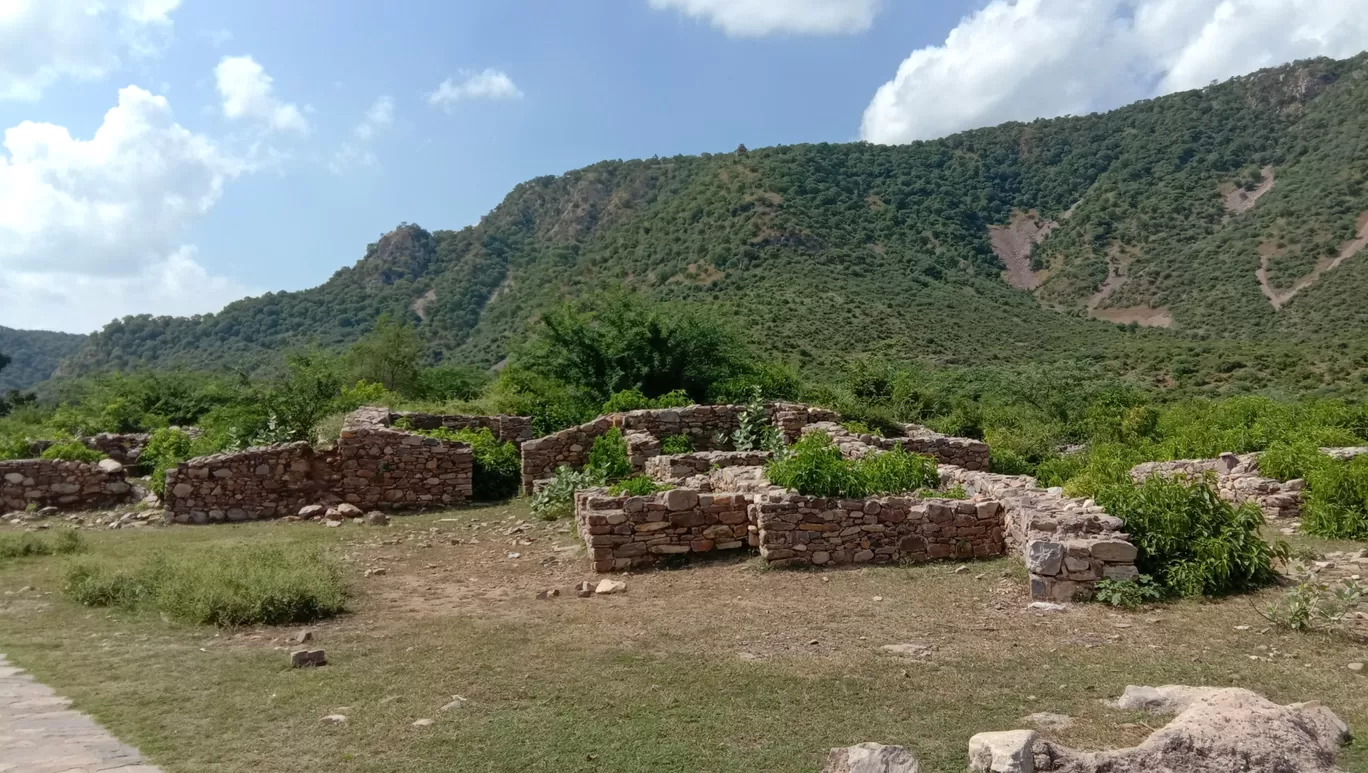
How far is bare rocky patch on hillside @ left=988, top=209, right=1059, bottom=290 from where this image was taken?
65.7 metres

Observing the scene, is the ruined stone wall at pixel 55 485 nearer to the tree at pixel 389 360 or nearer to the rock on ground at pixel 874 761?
the tree at pixel 389 360

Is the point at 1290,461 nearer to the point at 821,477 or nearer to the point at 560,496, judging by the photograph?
the point at 821,477

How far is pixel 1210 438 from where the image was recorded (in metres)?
15.1

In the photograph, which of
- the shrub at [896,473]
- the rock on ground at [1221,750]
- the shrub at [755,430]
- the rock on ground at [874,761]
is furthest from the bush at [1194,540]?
the shrub at [755,430]

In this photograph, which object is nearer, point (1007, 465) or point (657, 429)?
point (657, 429)

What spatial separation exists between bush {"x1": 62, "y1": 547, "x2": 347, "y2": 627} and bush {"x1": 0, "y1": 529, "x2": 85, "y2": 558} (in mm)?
2615

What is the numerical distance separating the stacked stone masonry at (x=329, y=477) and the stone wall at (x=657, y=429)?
1.30 m

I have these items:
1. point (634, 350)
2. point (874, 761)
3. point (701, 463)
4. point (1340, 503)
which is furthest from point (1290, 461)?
point (634, 350)

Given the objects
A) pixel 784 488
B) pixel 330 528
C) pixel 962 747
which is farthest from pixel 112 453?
pixel 962 747

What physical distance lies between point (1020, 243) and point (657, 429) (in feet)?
208

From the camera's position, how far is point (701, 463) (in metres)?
12.4

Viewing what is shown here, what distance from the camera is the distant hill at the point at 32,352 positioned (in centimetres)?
9500

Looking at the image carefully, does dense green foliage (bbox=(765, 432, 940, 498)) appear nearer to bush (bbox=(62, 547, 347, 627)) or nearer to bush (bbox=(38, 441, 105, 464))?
bush (bbox=(62, 547, 347, 627))

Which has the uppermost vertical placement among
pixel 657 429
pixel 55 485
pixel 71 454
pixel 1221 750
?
pixel 71 454
